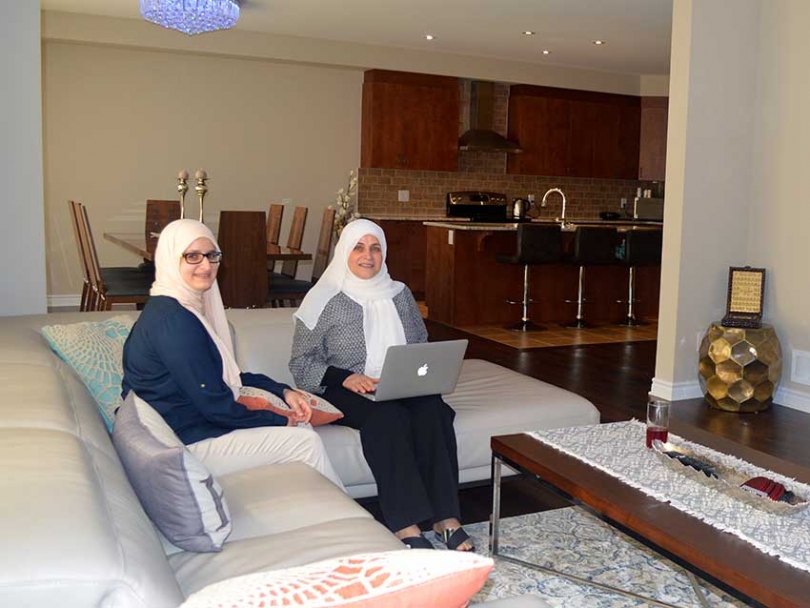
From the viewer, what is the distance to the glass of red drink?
2.61m

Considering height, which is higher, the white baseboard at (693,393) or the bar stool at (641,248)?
the bar stool at (641,248)

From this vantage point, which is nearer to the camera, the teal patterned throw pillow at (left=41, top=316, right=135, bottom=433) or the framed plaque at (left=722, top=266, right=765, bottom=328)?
the teal patterned throw pillow at (left=41, top=316, right=135, bottom=433)

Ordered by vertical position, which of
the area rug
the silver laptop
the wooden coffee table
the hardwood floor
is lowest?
the area rug

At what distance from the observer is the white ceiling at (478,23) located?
6.96m

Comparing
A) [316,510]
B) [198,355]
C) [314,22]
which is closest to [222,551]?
[316,510]

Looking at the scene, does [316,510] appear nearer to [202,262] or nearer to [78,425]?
[78,425]

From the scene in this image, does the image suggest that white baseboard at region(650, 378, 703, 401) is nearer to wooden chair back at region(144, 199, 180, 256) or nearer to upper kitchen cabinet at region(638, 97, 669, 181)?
wooden chair back at region(144, 199, 180, 256)

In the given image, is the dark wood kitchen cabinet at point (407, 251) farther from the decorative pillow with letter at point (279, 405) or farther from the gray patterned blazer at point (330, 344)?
the decorative pillow with letter at point (279, 405)

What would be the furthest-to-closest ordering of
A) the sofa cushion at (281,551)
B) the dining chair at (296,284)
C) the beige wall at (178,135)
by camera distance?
the beige wall at (178,135) < the dining chair at (296,284) < the sofa cushion at (281,551)

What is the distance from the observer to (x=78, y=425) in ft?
6.23

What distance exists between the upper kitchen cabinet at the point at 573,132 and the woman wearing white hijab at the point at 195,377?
8024 millimetres

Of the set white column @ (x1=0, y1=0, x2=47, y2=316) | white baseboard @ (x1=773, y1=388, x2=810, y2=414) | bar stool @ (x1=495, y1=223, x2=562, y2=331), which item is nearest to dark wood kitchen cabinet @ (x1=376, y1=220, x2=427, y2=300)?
bar stool @ (x1=495, y1=223, x2=562, y2=331)

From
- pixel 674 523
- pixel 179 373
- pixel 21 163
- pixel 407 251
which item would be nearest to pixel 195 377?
pixel 179 373

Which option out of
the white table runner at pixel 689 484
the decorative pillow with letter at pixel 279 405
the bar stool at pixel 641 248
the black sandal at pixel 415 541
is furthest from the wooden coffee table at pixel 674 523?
the bar stool at pixel 641 248
